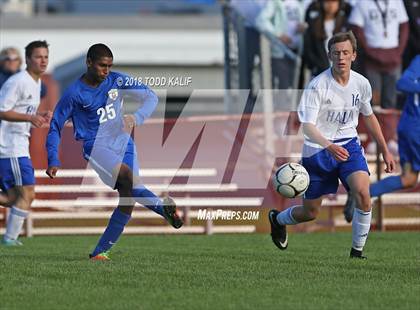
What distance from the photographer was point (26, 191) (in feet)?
46.7

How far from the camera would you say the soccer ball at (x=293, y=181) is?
453 inches

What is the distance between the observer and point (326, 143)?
36.1 feet

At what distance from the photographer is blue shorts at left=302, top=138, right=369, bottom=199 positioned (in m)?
11.4

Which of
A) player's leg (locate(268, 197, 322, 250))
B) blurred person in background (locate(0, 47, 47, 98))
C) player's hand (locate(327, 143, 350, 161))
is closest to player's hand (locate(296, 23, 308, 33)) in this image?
blurred person in background (locate(0, 47, 47, 98))

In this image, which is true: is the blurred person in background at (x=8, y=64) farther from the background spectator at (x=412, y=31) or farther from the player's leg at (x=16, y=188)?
the background spectator at (x=412, y=31)

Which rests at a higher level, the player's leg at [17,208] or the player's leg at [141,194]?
the player's leg at [141,194]

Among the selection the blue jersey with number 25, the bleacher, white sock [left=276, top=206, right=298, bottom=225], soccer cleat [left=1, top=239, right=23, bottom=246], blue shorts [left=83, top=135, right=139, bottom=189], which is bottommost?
the bleacher

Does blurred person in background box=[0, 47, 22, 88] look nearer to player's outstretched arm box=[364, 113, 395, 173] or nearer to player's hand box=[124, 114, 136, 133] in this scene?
player's hand box=[124, 114, 136, 133]

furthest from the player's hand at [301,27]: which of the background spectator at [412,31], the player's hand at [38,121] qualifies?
→ the player's hand at [38,121]

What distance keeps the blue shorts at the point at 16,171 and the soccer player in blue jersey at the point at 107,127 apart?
9.41ft

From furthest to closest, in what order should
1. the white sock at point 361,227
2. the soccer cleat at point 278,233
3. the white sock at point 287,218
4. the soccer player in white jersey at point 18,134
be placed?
the soccer player in white jersey at point 18,134, the soccer cleat at point 278,233, the white sock at point 287,218, the white sock at point 361,227

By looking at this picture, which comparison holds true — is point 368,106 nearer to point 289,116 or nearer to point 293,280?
point 293,280

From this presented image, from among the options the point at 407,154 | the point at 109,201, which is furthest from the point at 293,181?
the point at 109,201

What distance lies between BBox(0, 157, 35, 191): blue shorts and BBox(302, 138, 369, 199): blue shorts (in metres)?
3.77
